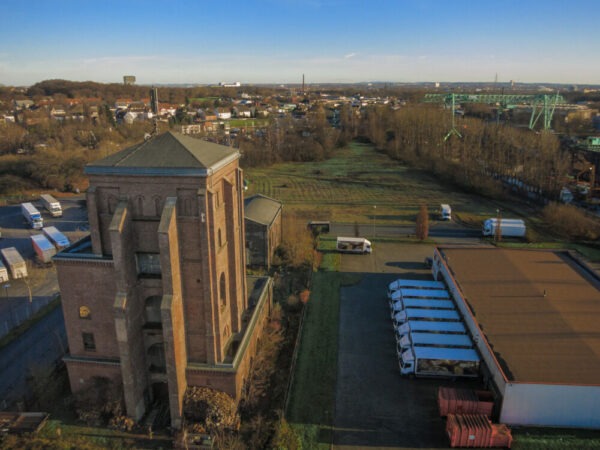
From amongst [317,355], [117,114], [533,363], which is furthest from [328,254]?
[117,114]

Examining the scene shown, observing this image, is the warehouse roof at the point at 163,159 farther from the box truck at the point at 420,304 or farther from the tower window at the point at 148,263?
the box truck at the point at 420,304

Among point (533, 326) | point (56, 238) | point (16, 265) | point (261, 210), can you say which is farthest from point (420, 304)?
point (56, 238)

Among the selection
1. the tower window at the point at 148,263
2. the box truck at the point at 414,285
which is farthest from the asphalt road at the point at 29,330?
the box truck at the point at 414,285

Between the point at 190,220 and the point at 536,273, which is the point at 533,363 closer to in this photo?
the point at 536,273

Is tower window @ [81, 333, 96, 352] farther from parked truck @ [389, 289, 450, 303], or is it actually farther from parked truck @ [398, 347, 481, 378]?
parked truck @ [389, 289, 450, 303]

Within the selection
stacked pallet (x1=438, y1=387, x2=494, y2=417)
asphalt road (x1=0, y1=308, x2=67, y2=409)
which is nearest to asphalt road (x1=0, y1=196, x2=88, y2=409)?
asphalt road (x1=0, y1=308, x2=67, y2=409)

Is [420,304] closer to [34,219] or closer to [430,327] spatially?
[430,327]
